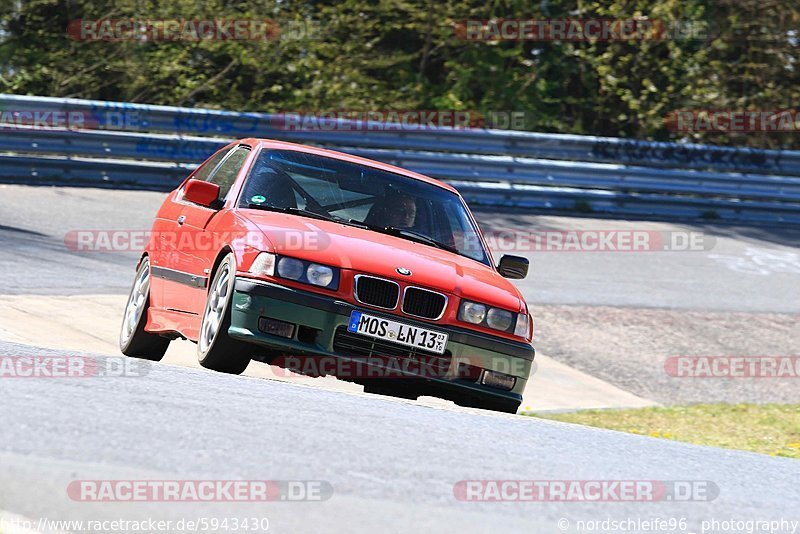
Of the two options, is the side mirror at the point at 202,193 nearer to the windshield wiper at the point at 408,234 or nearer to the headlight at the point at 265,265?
the windshield wiper at the point at 408,234

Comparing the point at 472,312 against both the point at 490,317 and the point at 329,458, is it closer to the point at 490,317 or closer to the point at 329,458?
the point at 490,317

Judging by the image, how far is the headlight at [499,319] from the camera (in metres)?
7.12

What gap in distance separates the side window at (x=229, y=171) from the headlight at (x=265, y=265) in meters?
1.23

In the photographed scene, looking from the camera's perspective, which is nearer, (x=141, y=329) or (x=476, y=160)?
(x=141, y=329)

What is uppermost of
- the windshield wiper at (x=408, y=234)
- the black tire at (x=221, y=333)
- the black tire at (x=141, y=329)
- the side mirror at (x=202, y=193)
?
the side mirror at (x=202, y=193)

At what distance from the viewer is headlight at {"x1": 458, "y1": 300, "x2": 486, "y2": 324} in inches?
276

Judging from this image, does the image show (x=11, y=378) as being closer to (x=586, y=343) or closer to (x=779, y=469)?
(x=779, y=469)

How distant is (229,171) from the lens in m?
8.18

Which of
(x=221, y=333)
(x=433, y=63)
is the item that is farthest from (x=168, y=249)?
(x=433, y=63)

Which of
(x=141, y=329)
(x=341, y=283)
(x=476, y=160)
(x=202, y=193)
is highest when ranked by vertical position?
(x=202, y=193)

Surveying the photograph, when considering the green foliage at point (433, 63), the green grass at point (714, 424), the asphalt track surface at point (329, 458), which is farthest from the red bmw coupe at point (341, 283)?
the green foliage at point (433, 63)

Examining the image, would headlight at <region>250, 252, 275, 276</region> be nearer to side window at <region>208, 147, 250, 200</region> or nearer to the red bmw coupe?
the red bmw coupe

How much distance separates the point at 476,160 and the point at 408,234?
10.2 metres

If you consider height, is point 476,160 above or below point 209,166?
below
